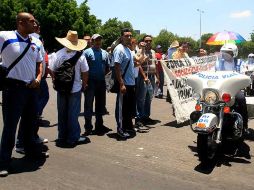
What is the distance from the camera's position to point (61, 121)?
22.7 ft

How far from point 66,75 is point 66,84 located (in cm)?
15

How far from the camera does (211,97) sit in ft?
19.8

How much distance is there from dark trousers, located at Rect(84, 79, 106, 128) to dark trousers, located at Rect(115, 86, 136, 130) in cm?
43

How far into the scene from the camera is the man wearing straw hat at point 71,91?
22.4 ft

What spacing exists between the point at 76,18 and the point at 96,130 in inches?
1539

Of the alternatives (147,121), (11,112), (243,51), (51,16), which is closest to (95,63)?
(147,121)

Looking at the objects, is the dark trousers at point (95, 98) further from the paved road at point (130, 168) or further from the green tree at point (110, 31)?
the green tree at point (110, 31)

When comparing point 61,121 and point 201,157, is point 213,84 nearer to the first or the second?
Result: point 201,157

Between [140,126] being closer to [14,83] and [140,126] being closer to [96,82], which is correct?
[96,82]

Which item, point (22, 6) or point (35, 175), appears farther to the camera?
point (22, 6)

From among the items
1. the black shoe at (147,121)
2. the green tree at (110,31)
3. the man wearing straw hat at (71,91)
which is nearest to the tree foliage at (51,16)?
the green tree at (110,31)

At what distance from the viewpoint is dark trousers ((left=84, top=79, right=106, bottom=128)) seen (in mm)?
7652

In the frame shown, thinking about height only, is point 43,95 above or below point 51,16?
below

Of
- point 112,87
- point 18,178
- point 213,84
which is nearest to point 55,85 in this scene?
point 112,87
